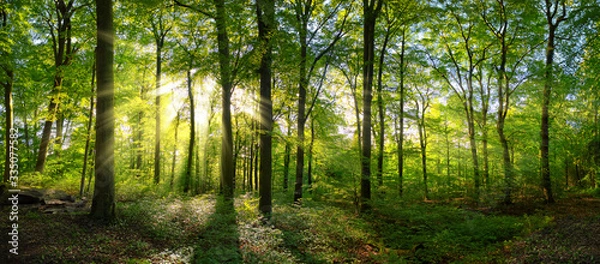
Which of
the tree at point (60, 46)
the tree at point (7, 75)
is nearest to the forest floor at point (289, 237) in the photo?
the tree at point (7, 75)

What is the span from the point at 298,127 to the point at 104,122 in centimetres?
751

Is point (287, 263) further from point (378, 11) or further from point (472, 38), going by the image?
point (472, 38)

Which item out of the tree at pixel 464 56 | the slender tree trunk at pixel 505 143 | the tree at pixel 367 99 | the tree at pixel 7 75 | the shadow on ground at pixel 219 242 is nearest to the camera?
the shadow on ground at pixel 219 242

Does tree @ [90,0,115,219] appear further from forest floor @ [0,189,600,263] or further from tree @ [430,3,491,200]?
tree @ [430,3,491,200]

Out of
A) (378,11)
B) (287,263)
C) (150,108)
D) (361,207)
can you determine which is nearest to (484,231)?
(361,207)

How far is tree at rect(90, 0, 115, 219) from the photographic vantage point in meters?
6.74

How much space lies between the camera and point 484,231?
29.7ft

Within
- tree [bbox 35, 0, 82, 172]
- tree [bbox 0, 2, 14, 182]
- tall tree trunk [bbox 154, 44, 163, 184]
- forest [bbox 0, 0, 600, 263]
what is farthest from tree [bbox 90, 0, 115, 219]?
tall tree trunk [bbox 154, 44, 163, 184]

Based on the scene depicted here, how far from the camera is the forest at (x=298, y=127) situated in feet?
22.0

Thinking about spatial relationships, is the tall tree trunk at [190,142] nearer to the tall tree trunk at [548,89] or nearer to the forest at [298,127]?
the forest at [298,127]

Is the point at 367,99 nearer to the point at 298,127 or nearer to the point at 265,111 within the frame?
the point at 298,127

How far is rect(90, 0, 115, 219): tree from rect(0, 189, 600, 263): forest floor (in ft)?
1.55

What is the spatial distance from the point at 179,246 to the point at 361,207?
7.24 meters

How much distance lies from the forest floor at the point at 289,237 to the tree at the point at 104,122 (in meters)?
0.47
